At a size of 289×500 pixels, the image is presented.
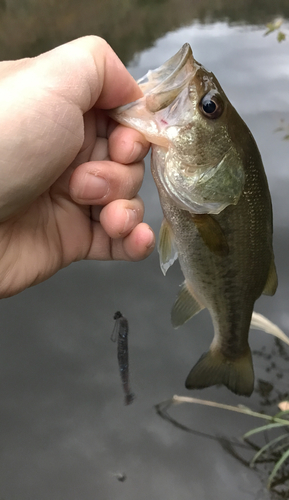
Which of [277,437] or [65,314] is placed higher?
[65,314]

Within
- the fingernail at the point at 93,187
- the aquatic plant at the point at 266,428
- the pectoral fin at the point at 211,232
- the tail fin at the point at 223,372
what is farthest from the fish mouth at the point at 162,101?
the aquatic plant at the point at 266,428

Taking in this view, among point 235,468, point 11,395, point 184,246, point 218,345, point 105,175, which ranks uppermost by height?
point 105,175

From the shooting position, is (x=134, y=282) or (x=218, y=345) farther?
(x=134, y=282)

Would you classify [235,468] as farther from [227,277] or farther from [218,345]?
[227,277]

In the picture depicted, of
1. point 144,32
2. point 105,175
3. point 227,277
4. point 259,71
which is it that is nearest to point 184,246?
point 227,277

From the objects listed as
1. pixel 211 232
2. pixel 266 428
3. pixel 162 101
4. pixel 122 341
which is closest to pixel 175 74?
pixel 162 101

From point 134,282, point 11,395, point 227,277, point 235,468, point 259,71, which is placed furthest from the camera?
point 259,71

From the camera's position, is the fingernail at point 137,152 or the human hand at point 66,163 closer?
the human hand at point 66,163

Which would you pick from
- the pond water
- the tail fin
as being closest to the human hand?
the tail fin

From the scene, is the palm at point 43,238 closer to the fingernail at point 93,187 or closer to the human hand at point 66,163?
the human hand at point 66,163
